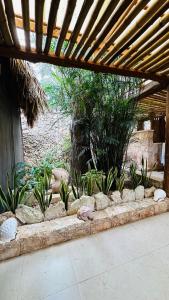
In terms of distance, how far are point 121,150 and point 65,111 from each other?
1.17 m

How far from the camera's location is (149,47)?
6.00 ft

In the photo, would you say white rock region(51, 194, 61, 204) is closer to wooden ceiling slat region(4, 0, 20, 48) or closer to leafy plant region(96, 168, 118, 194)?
leafy plant region(96, 168, 118, 194)

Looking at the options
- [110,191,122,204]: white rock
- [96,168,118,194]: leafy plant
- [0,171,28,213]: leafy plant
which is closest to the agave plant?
[0,171,28,213]: leafy plant

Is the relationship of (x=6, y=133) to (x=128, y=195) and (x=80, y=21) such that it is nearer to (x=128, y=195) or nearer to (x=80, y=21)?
(x=80, y=21)

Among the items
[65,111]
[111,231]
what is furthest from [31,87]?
[111,231]

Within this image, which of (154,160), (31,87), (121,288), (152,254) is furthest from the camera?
(154,160)

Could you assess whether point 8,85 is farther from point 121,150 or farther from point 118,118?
point 121,150

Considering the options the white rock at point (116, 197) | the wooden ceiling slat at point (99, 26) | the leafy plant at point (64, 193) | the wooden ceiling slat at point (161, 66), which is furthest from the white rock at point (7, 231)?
the wooden ceiling slat at point (161, 66)

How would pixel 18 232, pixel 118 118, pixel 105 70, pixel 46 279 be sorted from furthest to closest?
pixel 118 118 → pixel 105 70 → pixel 18 232 → pixel 46 279

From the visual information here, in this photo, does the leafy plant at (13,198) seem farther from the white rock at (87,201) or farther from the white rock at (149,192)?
the white rock at (149,192)

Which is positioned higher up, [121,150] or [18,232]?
[121,150]

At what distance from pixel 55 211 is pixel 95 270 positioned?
88 centimetres

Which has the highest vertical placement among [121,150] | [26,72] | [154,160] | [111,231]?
[26,72]

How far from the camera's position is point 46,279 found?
1.50 metres
